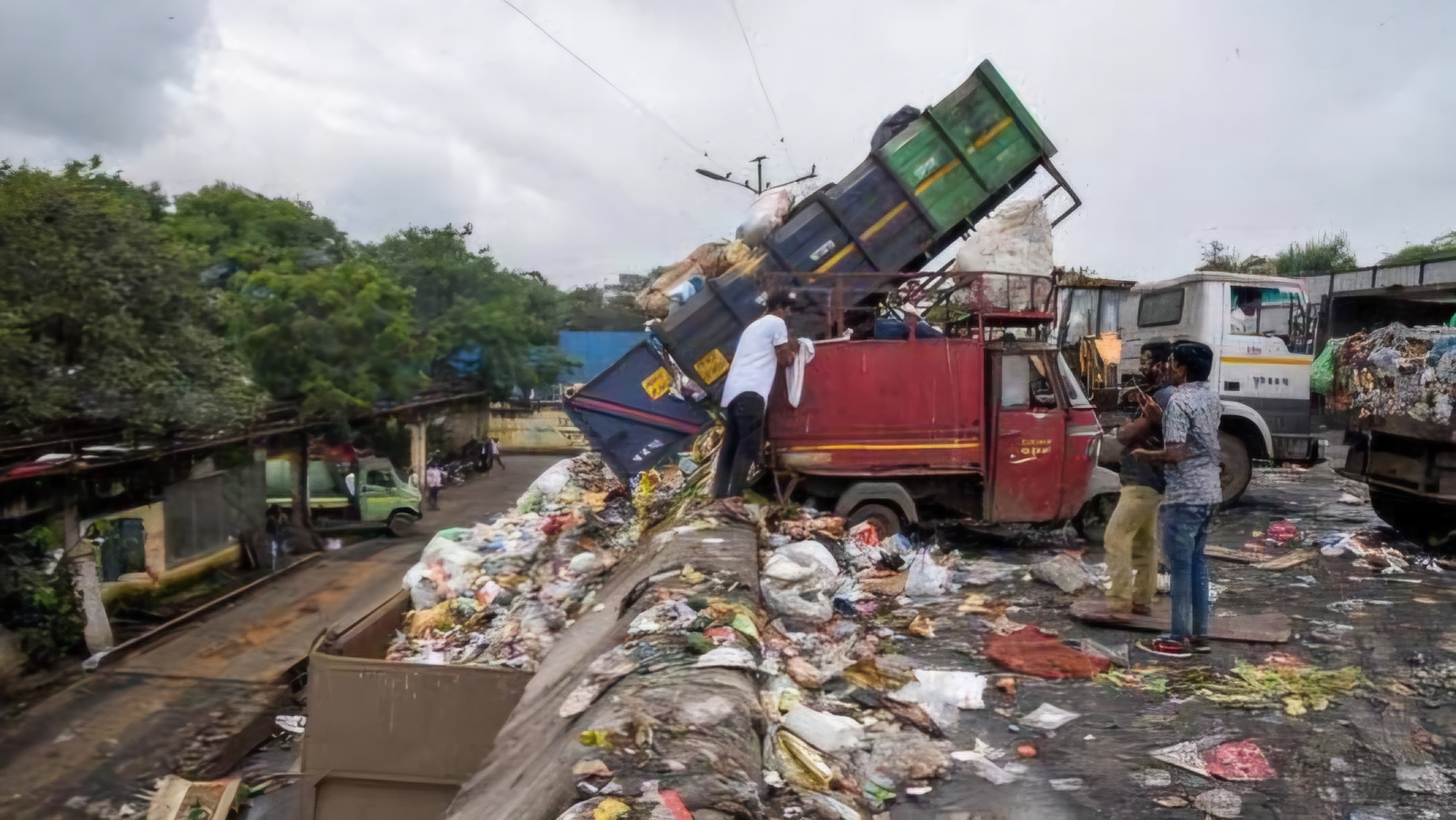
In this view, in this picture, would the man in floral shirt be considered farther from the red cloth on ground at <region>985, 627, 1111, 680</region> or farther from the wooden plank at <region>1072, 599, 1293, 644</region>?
the red cloth on ground at <region>985, 627, 1111, 680</region>

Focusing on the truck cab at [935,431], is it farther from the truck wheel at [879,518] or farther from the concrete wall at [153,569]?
the concrete wall at [153,569]

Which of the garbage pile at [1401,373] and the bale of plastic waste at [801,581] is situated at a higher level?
the garbage pile at [1401,373]

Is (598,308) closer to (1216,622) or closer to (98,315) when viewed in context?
(98,315)

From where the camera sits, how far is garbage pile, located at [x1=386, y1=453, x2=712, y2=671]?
18.7 feet

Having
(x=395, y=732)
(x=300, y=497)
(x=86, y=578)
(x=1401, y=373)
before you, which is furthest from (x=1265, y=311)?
(x=300, y=497)

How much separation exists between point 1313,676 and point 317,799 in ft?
15.7

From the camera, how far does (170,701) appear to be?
11648 mm

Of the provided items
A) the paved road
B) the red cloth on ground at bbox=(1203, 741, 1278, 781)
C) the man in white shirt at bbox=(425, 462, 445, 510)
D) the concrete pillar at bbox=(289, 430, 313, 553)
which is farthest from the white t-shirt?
the man in white shirt at bbox=(425, 462, 445, 510)

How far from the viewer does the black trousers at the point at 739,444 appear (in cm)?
576

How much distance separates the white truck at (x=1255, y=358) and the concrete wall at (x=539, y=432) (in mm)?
23921

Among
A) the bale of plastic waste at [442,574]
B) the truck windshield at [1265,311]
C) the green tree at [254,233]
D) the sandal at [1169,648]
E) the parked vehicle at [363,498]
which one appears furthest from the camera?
the parked vehicle at [363,498]

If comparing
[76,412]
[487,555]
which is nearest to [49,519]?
[76,412]

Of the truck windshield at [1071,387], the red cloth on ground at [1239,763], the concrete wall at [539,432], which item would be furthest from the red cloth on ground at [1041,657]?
the concrete wall at [539,432]

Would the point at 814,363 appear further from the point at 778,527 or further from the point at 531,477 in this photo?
the point at 531,477
